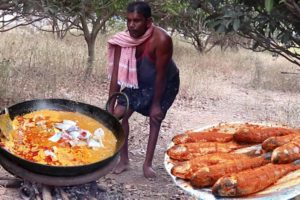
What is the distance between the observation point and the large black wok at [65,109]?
2.86 m

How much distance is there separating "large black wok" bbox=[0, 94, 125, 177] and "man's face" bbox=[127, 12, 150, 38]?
2.63 ft

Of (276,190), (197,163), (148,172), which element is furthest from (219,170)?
(148,172)

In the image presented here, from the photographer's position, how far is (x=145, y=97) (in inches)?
163

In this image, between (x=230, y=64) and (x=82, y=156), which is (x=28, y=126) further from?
(x=230, y=64)

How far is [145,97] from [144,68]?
28 centimetres

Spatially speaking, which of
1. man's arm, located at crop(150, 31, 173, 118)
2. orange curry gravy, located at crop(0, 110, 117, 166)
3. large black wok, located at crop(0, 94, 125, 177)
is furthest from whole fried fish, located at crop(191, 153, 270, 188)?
man's arm, located at crop(150, 31, 173, 118)

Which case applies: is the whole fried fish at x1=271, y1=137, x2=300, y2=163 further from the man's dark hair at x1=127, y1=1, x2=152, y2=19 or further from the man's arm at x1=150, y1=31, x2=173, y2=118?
the man's dark hair at x1=127, y1=1, x2=152, y2=19

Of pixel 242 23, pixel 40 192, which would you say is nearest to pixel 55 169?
pixel 40 192

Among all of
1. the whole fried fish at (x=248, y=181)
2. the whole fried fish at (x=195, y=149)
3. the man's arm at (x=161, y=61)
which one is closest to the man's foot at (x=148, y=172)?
the man's arm at (x=161, y=61)

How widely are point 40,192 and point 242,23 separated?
1.86 metres

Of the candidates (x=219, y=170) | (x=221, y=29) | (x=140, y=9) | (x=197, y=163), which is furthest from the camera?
(x=140, y=9)

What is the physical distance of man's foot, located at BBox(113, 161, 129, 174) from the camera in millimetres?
4364

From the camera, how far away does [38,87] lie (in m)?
6.77

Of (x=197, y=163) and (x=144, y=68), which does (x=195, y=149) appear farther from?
(x=144, y=68)
